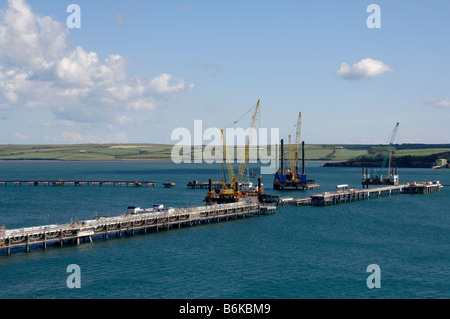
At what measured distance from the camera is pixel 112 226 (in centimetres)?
8544

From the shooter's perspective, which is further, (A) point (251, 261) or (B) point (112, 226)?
(B) point (112, 226)

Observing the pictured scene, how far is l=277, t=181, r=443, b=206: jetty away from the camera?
136625mm

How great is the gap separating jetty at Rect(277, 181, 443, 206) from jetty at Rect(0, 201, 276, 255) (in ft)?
82.3

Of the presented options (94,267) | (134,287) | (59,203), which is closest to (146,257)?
(94,267)

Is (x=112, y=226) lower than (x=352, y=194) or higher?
lower

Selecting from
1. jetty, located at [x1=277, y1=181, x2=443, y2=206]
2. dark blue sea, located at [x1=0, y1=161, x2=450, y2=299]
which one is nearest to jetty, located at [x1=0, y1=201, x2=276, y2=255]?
dark blue sea, located at [x1=0, y1=161, x2=450, y2=299]

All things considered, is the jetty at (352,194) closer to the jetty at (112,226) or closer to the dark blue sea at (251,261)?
the dark blue sea at (251,261)

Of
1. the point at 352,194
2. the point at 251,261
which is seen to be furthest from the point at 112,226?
the point at 352,194

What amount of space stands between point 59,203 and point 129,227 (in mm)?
60303

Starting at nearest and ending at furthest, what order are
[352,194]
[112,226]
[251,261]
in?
[251,261]
[112,226]
[352,194]

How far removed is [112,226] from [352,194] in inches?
3600

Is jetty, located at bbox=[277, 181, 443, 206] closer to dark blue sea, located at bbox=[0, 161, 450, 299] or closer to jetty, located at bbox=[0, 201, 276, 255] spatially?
dark blue sea, located at bbox=[0, 161, 450, 299]

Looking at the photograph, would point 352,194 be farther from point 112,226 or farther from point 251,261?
point 251,261

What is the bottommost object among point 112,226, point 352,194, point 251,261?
point 251,261
